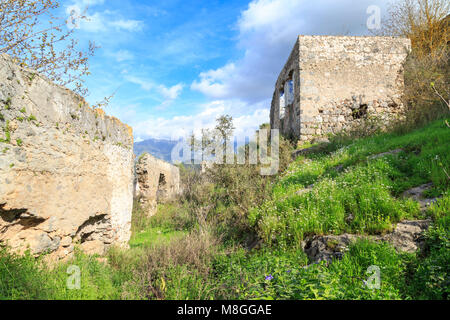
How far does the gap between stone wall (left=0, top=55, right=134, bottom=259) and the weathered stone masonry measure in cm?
875

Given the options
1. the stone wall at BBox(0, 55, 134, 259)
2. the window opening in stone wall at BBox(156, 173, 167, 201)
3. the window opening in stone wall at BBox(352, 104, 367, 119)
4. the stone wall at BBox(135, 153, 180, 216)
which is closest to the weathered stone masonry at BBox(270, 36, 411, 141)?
the window opening in stone wall at BBox(352, 104, 367, 119)

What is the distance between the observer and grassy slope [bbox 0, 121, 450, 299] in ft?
8.35

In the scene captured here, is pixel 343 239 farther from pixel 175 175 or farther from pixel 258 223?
pixel 175 175

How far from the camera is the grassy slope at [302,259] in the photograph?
8.35ft

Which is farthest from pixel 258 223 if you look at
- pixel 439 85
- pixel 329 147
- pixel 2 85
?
pixel 439 85

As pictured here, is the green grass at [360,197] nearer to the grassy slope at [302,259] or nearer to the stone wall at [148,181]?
the grassy slope at [302,259]

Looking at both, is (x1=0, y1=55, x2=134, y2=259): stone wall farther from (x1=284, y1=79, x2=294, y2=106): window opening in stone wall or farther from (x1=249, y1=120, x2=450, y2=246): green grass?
(x1=284, y1=79, x2=294, y2=106): window opening in stone wall

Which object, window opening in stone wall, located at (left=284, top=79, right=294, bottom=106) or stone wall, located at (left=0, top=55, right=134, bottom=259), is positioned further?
window opening in stone wall, located at (left=284, top=79, right=294, bottom=106)

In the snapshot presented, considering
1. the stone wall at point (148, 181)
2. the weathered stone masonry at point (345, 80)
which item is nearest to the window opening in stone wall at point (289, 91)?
the weathered stone masonry at point (345, 80)

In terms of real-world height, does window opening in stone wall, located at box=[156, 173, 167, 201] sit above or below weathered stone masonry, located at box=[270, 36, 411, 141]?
below

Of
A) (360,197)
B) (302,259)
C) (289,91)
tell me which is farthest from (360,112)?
(302,259)

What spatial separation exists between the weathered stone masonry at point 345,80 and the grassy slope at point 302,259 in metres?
5.02

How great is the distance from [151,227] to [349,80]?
402 inches

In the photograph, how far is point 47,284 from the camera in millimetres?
2756
